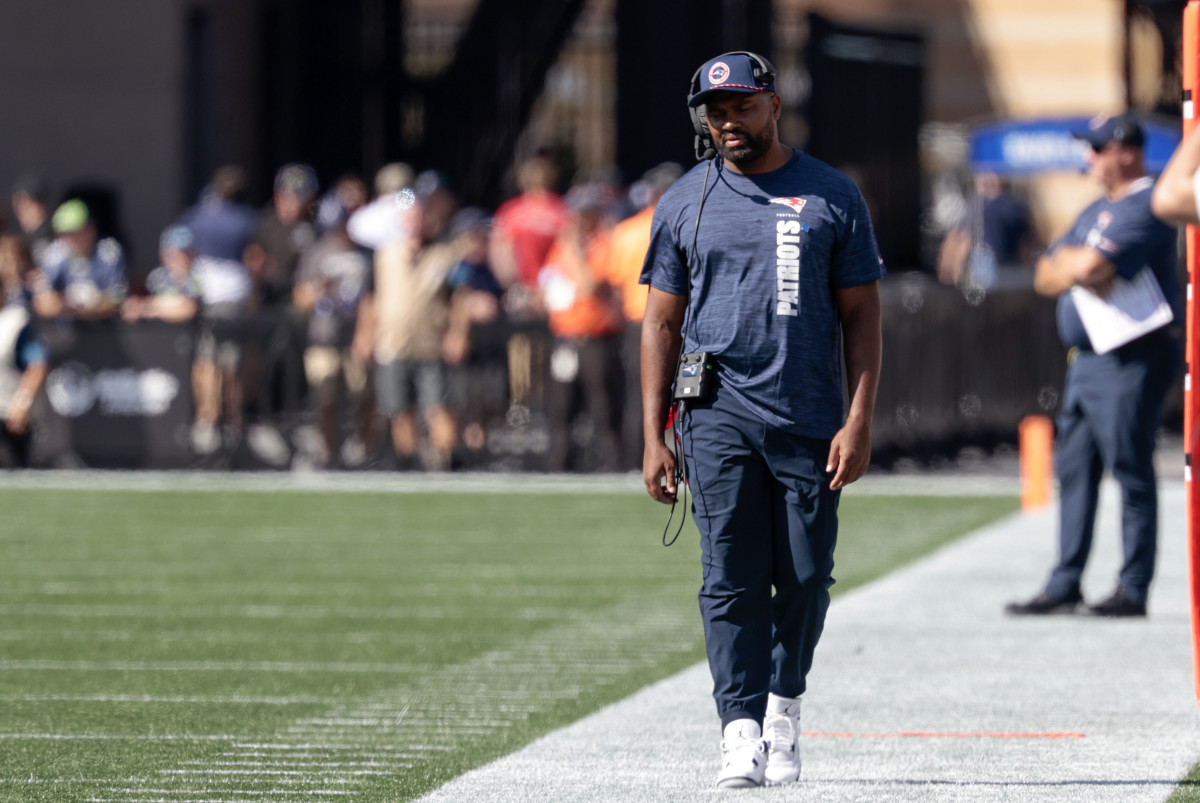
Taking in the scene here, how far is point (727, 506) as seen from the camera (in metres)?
6.29

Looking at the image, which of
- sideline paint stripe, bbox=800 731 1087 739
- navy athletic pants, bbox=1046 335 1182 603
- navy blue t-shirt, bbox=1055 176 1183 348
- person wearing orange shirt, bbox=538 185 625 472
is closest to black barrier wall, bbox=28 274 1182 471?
person wearing orange shirt, bbox=538 185 625 472

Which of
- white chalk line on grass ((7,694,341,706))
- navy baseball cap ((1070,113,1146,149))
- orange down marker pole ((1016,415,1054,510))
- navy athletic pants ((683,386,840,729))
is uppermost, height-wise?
navy baseball cap ((1070,113,1146,149))

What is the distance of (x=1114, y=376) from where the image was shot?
9852 millimetres

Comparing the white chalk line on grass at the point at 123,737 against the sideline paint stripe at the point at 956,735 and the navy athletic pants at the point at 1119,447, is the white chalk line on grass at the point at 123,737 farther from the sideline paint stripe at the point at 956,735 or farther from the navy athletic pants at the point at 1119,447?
the navy athletic pants at the point at 1119,447

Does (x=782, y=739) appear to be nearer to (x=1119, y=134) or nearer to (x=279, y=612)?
(x=1119, y=134)

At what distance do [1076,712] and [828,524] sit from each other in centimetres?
170

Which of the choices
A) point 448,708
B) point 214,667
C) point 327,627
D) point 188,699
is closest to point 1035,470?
point 327,627

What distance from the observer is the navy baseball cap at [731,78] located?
612 cm

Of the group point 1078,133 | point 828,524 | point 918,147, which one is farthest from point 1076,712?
point 918,147

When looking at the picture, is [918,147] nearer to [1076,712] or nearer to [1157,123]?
[1157,123]

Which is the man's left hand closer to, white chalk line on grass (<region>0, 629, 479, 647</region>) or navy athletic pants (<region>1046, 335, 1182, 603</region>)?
white chalk line on grass (<region>0, 629, 479, 647</region>)

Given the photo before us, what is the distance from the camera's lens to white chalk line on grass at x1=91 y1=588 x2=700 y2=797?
6.62 meters

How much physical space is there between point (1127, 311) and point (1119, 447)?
0.56m

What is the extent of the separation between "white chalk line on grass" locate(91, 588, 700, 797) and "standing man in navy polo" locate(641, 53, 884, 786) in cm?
107
